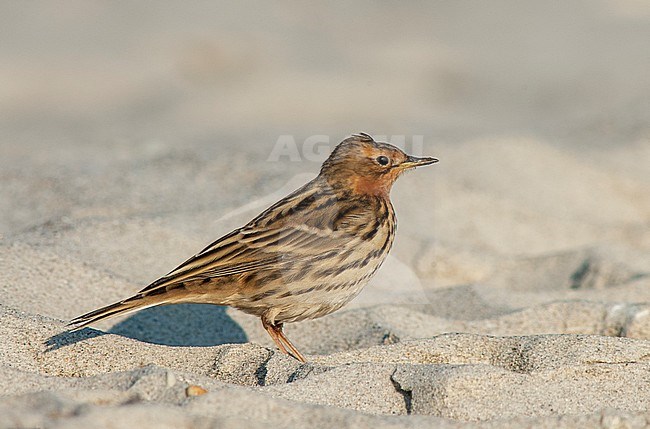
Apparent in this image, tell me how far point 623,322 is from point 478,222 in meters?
2.76

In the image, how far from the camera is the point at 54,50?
14.6 m

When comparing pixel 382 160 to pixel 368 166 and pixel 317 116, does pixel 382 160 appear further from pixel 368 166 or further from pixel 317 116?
pixel 317 116

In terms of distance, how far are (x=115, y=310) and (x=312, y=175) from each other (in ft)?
13.5

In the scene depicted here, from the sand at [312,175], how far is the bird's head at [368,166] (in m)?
0.75

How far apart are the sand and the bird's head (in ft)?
2.47

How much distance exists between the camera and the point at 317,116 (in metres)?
12.9

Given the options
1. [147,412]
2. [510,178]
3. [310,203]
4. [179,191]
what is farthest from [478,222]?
[147,412]

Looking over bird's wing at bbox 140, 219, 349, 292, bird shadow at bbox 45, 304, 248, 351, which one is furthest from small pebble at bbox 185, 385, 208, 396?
bird shadow at bbox 45, 304, 248, 351

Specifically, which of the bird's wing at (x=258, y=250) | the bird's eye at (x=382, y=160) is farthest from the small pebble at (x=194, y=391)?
the bird's eye at (x=382, y=160)

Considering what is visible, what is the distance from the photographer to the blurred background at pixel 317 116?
7605 mm

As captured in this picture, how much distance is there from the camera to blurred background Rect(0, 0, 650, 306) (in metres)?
7.61

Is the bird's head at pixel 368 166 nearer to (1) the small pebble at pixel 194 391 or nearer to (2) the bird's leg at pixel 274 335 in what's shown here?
(2) the bird's leg at pixel 274 335

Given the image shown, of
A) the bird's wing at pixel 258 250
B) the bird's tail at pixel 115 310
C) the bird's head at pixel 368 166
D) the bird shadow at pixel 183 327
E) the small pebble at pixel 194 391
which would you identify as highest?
→ the bird's head at pixel 368 166

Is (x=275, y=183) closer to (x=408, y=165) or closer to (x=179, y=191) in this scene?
(x=179, y=191)
